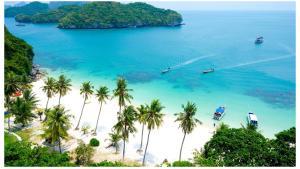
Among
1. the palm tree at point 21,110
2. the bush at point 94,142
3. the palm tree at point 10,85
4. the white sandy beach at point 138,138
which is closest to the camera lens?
the white sandy beach at point 138,138

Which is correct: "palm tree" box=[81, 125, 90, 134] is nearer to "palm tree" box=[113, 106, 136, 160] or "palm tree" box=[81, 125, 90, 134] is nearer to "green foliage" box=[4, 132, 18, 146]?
"green foliage" box=[4, 132, 18, 146]

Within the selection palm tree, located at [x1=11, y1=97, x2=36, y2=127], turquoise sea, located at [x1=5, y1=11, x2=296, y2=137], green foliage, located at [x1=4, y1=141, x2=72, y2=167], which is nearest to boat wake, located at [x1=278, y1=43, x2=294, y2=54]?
turquoise sea, located at [x1=5, y1=11, x2=296, y2=137]

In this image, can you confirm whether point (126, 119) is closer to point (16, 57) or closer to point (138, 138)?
point (138, 138)

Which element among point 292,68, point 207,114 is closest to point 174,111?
point 207,114

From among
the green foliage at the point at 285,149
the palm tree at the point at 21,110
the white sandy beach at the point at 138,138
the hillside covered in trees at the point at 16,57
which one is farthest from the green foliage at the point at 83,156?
the hillside covered in trees at the point at 16,57

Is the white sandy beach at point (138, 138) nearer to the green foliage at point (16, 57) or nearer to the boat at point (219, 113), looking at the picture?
the boat at point (219, 113)

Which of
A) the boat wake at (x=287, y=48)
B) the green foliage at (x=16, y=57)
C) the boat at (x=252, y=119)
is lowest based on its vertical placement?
the boat at (x=252, y=119)

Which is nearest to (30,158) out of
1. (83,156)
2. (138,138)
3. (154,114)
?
(83,156)
